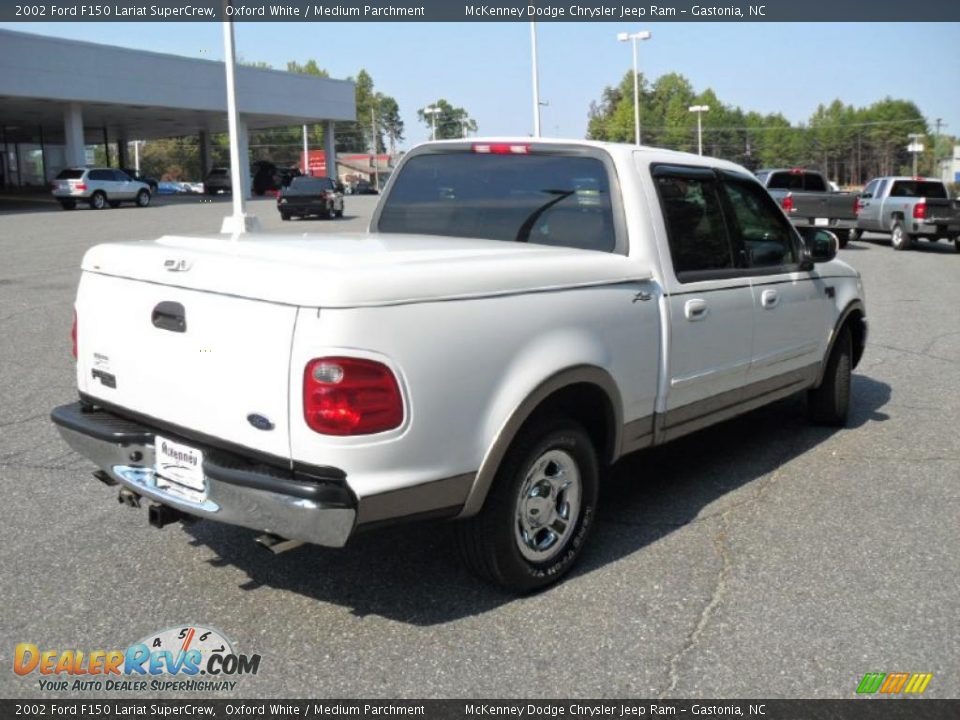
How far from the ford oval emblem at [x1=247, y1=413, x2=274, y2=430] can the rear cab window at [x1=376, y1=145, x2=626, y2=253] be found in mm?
1878

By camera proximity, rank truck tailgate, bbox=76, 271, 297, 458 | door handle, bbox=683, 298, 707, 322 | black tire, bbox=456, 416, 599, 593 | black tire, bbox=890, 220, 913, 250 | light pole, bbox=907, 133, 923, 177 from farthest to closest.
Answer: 1. light pole, bbox=907, 133, 923, 177
2. black tire, bbox=890, 220, 913, 250
3. door handle, bbox=683, 298, 707, 322
4. black tire, bbox=456, 416, 599, 593
5. truck tailgate, bbox=76, 271, 297, 458

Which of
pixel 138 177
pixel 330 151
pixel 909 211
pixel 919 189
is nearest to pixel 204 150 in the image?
pixel 330 151

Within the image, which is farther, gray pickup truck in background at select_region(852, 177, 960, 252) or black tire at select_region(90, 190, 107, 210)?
black tire at select_region(90, 190, 107, 210)

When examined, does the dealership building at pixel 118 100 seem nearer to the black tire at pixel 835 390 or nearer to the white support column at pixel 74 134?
the white support column at pixel 74 134

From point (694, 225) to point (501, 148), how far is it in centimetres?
106

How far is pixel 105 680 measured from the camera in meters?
3.32

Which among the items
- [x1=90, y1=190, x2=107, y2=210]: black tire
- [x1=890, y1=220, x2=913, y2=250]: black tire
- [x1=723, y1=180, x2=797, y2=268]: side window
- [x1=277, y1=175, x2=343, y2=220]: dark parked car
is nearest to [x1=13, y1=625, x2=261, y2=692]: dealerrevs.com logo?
[x1=723, y1=180, x2=797, y2=268]: side window

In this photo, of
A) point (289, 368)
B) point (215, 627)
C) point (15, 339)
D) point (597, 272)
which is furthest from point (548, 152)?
point (15, 339)

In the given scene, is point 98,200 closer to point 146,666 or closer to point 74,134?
point 74,134

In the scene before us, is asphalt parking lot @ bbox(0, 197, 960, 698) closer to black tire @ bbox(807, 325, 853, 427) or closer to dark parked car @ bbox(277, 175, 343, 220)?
black tire @ bbox(807, 325, 853, 427)

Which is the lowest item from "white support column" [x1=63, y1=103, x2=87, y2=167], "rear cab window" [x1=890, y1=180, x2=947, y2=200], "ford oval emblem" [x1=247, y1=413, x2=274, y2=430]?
"ford oval emblem" [x1=247, y1=413, x2=274, y2=430]

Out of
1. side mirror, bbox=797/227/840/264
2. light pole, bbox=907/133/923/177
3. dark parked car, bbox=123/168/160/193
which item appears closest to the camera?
side mirror, bbox=797/227/840/264

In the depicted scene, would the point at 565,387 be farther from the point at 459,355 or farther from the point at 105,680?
the point at 105,680

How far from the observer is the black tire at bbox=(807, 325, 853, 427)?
21.2 feet
